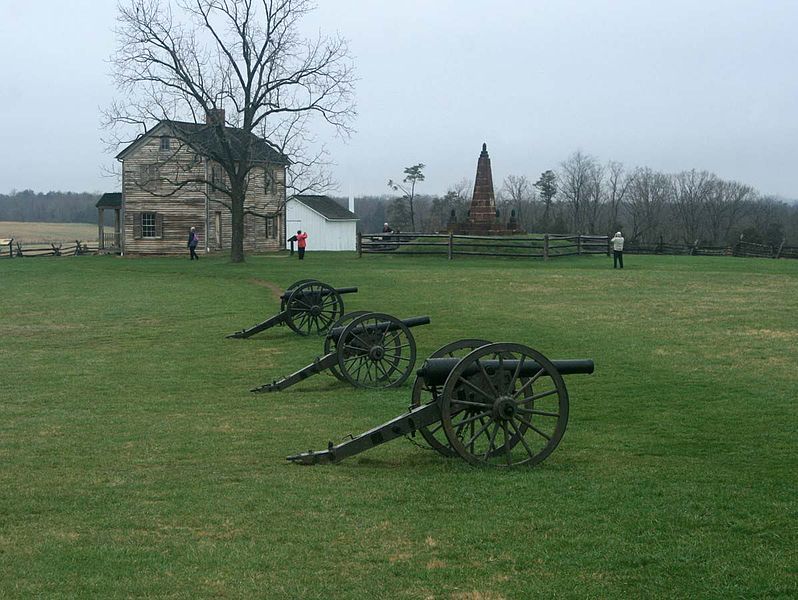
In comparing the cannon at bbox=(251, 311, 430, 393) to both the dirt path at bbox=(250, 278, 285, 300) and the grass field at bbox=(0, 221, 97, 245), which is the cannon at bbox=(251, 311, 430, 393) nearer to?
the dirt path at bbox=(250, 278, 285, 300)

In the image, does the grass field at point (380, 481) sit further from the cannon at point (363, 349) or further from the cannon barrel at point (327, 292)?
the cannon barrel at point (327, 292)

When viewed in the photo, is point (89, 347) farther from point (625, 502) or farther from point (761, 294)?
point (761, 294)

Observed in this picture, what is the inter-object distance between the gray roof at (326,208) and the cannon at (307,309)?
55.9 metres

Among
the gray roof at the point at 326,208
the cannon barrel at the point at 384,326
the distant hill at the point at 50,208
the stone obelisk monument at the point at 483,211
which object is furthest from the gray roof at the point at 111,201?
the distant hill at the point at 50,208

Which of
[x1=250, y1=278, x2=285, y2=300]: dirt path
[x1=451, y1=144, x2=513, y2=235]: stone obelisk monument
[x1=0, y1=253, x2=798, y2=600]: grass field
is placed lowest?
[x1=0, y1=253, x2=798, y2=600]: grass field

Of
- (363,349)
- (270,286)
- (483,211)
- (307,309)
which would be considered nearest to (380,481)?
(363,349)

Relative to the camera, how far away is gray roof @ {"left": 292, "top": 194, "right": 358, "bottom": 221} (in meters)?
76.6

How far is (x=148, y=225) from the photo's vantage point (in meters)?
58.2

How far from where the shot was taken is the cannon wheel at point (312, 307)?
19594mm

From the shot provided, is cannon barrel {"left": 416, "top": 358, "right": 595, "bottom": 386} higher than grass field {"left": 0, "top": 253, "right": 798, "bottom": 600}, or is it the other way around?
cannon barrel {"left": 416, "top": 358, "right": 595, "bottom": 386}

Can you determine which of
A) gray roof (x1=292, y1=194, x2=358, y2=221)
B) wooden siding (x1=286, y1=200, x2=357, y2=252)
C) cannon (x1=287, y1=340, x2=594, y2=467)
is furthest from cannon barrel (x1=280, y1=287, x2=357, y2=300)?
wooden siding (x1=286, y1=200, x2=357, y2=252)

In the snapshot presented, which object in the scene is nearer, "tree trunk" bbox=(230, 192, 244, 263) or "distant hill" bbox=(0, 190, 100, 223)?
"tree trunk" bbox=(230, 192, 244, 263)

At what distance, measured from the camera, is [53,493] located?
7.84 meters

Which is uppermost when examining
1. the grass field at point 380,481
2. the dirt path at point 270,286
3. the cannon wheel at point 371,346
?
the cannon wheel at point 371,346
